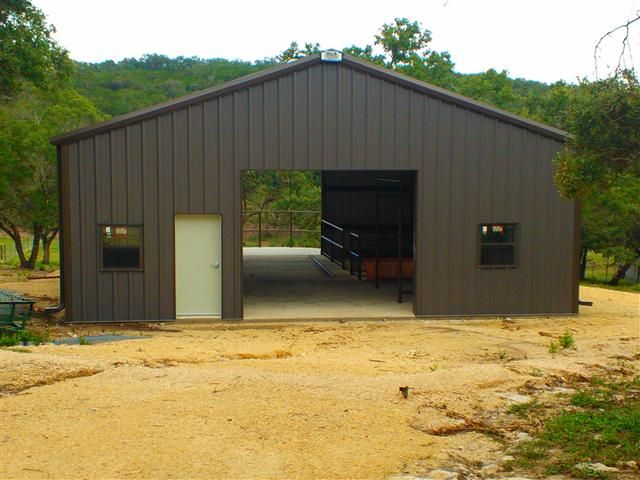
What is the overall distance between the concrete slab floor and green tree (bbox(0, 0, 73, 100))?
7.27m

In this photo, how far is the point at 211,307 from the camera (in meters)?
13.4

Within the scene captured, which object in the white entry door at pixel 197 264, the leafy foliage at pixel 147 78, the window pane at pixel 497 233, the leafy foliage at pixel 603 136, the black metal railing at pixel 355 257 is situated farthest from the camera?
the leafy foliage at pixel 147 78

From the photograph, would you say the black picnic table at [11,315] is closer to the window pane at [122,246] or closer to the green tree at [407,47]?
the window pane at [122,246]

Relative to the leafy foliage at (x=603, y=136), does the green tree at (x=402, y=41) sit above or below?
above

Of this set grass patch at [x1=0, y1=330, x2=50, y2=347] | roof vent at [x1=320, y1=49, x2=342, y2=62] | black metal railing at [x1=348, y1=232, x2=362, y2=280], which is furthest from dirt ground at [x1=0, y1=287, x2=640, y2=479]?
black metal railing at [x1=348, y1=232, x2=362, y2=280]

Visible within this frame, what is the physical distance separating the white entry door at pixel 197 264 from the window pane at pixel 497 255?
5208mm

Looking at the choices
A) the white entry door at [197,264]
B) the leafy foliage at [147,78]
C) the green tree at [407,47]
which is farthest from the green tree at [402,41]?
the white entry door at [197,264]

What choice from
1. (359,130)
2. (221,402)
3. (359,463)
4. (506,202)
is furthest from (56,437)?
(506,202)

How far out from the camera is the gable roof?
12734 mm

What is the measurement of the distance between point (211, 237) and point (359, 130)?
11.4ft

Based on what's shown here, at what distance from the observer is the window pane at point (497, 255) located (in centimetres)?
1403

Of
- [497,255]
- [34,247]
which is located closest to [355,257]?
[497,255]

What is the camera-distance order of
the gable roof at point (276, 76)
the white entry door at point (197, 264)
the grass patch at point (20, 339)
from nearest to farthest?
1. the grass patch at point (20, 339)
2. the gable roof at point (276, 76)
3. the white entry door at point (197, 264)

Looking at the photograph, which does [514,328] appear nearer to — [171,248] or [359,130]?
[359,130]
